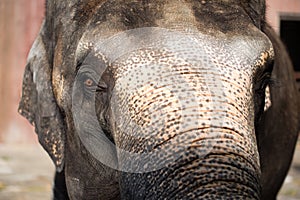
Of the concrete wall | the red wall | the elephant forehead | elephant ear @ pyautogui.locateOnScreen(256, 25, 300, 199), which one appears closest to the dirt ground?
the red wall

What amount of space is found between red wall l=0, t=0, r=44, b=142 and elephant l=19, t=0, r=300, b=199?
16.6ft

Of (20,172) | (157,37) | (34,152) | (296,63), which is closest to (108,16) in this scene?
(157,37)

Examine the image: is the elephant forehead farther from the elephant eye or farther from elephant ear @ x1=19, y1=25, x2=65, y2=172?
elephant ear @ x1=19, y1=25, x2=65, y2=172

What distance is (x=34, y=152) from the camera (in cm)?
805

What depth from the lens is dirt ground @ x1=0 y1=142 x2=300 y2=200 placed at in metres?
5.71

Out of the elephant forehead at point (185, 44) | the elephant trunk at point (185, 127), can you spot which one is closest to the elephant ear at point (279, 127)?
the elephant forehead at point (185, 44)

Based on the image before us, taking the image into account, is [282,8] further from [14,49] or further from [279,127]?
[279,127]

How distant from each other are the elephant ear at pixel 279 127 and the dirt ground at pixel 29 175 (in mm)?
1574

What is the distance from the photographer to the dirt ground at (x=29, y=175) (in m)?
5.71

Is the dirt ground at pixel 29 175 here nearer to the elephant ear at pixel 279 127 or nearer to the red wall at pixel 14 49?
the red wall at pixel 14 49

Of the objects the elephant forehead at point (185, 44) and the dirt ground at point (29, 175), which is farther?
the dirt ground at point (29, 175)

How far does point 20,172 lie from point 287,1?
160 inches

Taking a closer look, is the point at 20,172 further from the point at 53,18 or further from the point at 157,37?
the point at 157,37

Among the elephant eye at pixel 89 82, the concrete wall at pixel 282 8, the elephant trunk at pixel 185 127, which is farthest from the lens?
the concrete wall at pixel 282 8
